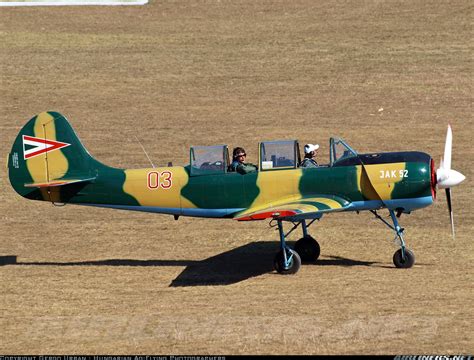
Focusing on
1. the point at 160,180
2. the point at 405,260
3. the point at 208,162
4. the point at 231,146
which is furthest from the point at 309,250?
the point at 231,146

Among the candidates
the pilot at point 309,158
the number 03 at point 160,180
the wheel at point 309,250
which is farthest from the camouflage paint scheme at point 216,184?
the wheel at point 309,250

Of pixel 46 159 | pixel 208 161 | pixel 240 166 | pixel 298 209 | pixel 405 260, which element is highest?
pixel 46 159

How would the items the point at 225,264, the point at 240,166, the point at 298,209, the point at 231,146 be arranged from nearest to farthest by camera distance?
1. the point at 298,209
2. the point at 240,166
3. the point at 225,264
4. the point at 231,146

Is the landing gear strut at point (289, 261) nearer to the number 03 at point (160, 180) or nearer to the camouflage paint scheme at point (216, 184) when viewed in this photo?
the camouflage paint scheme at point (216, 184)

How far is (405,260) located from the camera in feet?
64.6

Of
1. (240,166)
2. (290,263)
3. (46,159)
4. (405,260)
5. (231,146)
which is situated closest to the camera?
(290,263)

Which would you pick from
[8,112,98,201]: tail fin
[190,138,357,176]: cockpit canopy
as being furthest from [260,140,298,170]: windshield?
[8,112,98,201]: tail fin

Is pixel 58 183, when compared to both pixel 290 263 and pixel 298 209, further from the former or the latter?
pixel 298 209

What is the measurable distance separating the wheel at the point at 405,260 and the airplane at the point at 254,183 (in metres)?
0.02

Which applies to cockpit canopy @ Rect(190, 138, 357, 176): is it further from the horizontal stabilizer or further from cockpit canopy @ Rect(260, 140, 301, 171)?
the horizontal stabilizer

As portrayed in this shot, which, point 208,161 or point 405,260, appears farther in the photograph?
point 208,161

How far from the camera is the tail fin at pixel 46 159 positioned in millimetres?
20594

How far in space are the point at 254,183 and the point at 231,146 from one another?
9891mm

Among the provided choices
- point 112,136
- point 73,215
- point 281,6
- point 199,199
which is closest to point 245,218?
point 199,199
